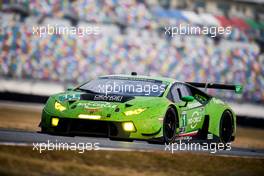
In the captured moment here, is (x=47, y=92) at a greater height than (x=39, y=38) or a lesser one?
lesser

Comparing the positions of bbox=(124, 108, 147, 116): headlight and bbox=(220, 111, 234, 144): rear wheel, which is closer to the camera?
bbox=(124, 108, 147, 116): headlight

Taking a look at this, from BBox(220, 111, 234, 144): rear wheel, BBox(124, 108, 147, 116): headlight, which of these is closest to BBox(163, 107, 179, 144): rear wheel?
BBox(124, 108, 147, 116): headlight

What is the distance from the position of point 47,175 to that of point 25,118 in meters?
12.1

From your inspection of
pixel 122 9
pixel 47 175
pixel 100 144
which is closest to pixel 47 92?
pixel 122 9

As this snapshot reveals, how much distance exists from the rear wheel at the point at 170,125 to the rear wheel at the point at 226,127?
1881 millimetres

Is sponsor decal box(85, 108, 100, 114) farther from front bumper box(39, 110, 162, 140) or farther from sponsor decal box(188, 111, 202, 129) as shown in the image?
sponsor decal box(188, 111, 202, 129)

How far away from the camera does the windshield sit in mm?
10875

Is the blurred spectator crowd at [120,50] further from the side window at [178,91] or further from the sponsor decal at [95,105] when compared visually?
the sponsor decal at [95,105]

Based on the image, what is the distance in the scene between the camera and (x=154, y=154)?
988 cm

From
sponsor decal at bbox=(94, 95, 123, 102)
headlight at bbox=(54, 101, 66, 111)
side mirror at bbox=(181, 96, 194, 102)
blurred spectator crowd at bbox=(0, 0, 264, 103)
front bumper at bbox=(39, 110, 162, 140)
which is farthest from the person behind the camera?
blurred spectator crowd at bbox=(0, 0, 264, 103)

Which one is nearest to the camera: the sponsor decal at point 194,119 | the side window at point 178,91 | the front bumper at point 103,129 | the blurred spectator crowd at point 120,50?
the front bumper at point 103,129

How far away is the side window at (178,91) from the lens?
11105 millimetres

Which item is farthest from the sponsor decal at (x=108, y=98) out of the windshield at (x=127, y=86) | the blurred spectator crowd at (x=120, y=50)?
the blurred spectator crowd at (x=120, y=50)

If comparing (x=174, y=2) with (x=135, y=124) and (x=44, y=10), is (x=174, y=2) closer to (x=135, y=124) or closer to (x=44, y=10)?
(x=44, y=10)
